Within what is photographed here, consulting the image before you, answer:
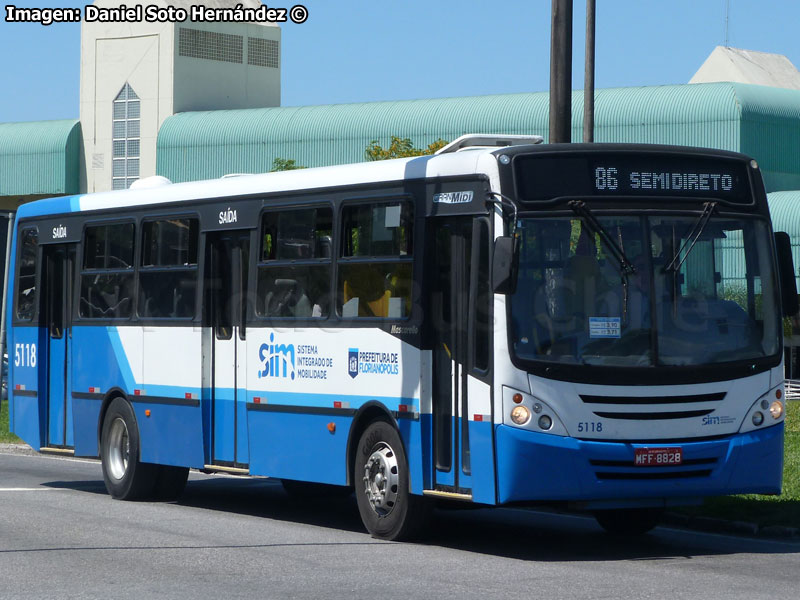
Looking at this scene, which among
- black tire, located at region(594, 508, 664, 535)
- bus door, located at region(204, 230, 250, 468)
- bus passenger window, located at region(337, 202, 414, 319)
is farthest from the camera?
bus door, located at region(204, 230, 250, 468)

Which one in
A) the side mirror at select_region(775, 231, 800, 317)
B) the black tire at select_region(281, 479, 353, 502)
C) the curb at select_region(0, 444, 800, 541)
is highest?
the side mirror at select_region(775, 231, 800, 317)

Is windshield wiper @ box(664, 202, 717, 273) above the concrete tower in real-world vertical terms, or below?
below

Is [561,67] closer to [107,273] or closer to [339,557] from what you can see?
[107,273]

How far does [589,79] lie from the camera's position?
23.7 m

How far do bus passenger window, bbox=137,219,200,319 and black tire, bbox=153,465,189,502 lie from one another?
1687 mm

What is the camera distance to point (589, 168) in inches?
452

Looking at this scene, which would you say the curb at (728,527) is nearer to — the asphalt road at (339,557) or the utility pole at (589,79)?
the asphalt road at (339,557)

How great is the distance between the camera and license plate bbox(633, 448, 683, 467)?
1112 cm

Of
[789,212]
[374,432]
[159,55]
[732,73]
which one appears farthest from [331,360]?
[732,73]

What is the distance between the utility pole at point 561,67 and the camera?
1677 cm

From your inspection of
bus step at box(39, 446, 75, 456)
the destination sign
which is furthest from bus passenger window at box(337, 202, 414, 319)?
bus step at box(39, 446, 75, 456)

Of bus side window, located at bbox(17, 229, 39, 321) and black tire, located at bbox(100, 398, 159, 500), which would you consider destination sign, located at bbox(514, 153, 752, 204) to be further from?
bus side window, located at bbox(17, 229, 39, 321)

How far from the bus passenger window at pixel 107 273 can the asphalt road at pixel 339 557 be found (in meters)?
2.05

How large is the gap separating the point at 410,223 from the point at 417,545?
2.49 m
